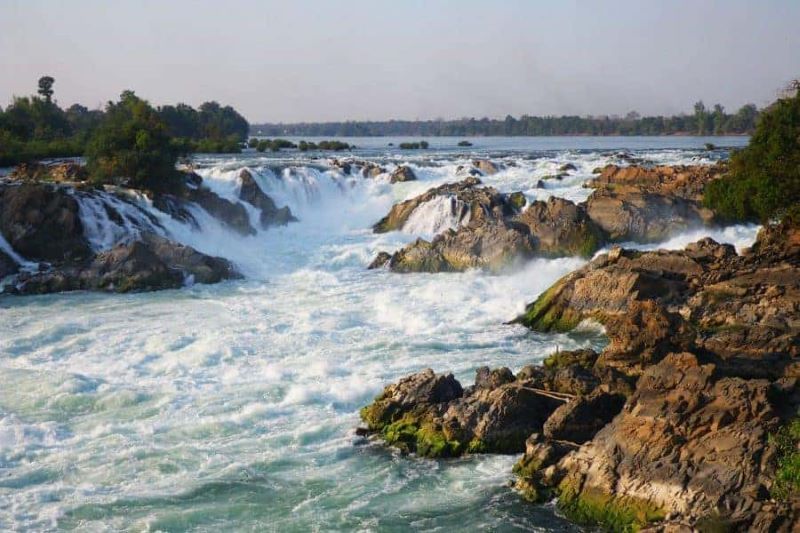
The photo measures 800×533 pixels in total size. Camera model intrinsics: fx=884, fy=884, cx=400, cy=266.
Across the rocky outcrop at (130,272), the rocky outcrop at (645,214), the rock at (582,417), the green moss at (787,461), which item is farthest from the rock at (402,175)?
the green moss at (787,461)

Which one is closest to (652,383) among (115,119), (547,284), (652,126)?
(547,284)

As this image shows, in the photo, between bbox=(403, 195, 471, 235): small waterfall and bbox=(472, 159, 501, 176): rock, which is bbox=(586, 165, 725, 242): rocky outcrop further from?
bbox=(472, 159, 501, 176): rock

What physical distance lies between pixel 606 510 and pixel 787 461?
2.07 meters

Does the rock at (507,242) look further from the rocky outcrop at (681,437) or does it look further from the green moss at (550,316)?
the rocky outcrop at (681,437)

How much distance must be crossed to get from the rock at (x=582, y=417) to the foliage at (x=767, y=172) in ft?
39.1

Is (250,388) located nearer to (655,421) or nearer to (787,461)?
(655,421)

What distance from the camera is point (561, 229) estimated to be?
2823cm

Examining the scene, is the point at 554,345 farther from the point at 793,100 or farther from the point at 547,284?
the point at 793,100

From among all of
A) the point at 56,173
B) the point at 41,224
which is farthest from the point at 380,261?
the point at 56,173

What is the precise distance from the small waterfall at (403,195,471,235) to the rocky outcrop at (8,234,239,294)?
9.43 metres

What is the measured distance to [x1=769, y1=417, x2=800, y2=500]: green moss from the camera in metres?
9.43

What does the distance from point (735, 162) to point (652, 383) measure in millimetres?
15559

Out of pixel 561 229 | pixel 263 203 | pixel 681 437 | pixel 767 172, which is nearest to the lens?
pixel 681 437

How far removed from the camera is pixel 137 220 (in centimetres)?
3084
